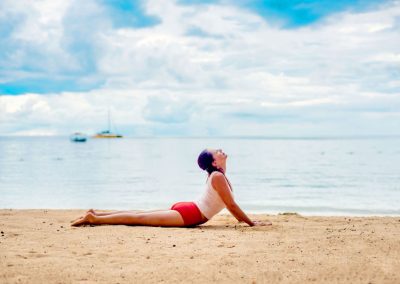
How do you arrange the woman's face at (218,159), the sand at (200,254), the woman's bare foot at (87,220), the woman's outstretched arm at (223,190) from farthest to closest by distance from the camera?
1. the woman's bare foot at (87,220)
2. the woman's face at (218,159)
3. the woman's outstretched arm at (223,190)
4. the sand at (200,254)

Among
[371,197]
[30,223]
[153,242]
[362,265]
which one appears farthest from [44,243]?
[371,197]

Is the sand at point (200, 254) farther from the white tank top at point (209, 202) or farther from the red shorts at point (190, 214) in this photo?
the white tank top at point (209, 202)

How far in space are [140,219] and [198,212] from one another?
1039mm

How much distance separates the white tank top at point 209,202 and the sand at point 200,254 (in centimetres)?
32

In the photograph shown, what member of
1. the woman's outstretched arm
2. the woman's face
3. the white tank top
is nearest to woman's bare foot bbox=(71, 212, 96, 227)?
the white tank top

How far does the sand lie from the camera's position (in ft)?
15.6

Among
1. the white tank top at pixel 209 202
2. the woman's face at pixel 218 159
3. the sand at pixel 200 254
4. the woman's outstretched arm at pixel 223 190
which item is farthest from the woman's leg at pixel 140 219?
the woman's face at pixel 218 159

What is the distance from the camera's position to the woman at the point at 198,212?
25.5 ft

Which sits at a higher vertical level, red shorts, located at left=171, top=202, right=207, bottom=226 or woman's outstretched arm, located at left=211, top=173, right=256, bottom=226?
woman's outstretched arm, located at left=211, top=173, right=256, bottom=226

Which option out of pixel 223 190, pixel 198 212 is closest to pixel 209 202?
pixel 198 212

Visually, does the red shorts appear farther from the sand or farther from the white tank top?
the sand

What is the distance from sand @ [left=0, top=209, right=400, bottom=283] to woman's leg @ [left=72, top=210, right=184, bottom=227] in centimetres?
26

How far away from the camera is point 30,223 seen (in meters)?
8.41

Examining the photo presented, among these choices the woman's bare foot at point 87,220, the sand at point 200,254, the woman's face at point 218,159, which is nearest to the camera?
the sand at point 200,254
